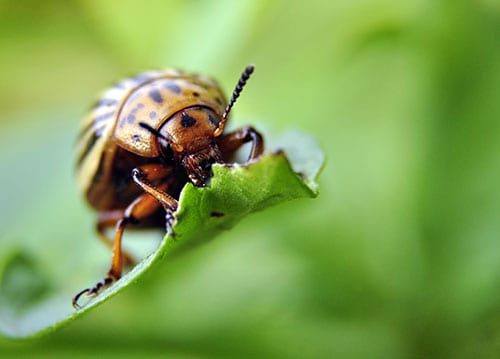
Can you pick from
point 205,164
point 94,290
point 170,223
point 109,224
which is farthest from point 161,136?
point 109,224

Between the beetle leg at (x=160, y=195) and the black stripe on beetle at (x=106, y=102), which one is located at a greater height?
the black stripe on beetle at (x=106, y=102)

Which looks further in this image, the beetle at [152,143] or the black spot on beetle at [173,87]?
the black spot on beetle at [173,87]

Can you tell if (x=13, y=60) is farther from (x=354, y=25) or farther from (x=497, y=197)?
(x=497, y=197)

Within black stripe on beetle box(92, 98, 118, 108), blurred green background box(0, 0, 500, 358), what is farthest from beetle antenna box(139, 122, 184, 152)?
blurred green background box(0, 0, 500, 358)

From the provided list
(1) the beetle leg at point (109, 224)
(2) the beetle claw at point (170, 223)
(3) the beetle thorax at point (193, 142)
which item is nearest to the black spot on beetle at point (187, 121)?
(3) the beetle thorax at point (193, 142)

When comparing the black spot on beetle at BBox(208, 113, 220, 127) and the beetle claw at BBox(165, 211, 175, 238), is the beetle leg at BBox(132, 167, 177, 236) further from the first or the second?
the black spot on beetle at BBox(208, 113, 220, 127)

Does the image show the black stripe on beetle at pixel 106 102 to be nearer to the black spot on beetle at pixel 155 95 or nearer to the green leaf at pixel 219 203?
the black spot on beetle at pixel 155 95
